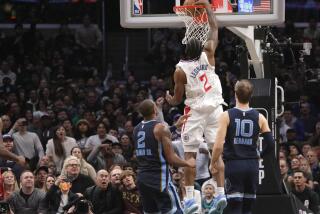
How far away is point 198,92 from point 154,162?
3.39 feet

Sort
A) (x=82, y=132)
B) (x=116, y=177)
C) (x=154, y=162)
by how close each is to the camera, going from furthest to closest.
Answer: (x=82, y=132)
(x=116, y=177)
(x=154, y=162)

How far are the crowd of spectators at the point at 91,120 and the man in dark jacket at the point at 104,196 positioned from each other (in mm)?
16

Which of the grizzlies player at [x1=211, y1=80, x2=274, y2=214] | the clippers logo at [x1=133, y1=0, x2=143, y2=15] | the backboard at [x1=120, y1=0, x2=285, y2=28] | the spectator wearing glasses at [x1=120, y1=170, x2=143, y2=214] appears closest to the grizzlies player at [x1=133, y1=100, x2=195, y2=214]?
the grizzlies player at [x1=211, y1=80, x2=274, y2=214]

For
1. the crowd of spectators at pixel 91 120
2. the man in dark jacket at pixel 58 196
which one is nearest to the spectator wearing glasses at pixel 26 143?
the crowd of spectators at pixel 91 120

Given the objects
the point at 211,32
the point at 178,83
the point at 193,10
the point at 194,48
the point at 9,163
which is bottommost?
the point at 9,163

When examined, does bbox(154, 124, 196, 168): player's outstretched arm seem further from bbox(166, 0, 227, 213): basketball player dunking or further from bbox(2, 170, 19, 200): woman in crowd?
bbox(2, 170, 19, 200): woman in crowd

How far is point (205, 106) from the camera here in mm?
12586

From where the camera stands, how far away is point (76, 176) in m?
16.9

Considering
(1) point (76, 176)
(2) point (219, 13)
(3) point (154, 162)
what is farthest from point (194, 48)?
(1) point (76, 176)

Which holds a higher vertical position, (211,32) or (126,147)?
(211,32)

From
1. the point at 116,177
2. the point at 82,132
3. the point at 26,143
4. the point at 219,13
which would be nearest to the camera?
the point at 219,13

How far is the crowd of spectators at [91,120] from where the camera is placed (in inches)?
643

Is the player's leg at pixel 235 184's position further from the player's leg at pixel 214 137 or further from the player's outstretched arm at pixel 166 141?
the player's outstretched arm at pixel 166 141

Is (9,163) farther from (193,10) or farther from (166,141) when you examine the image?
(166,141)
